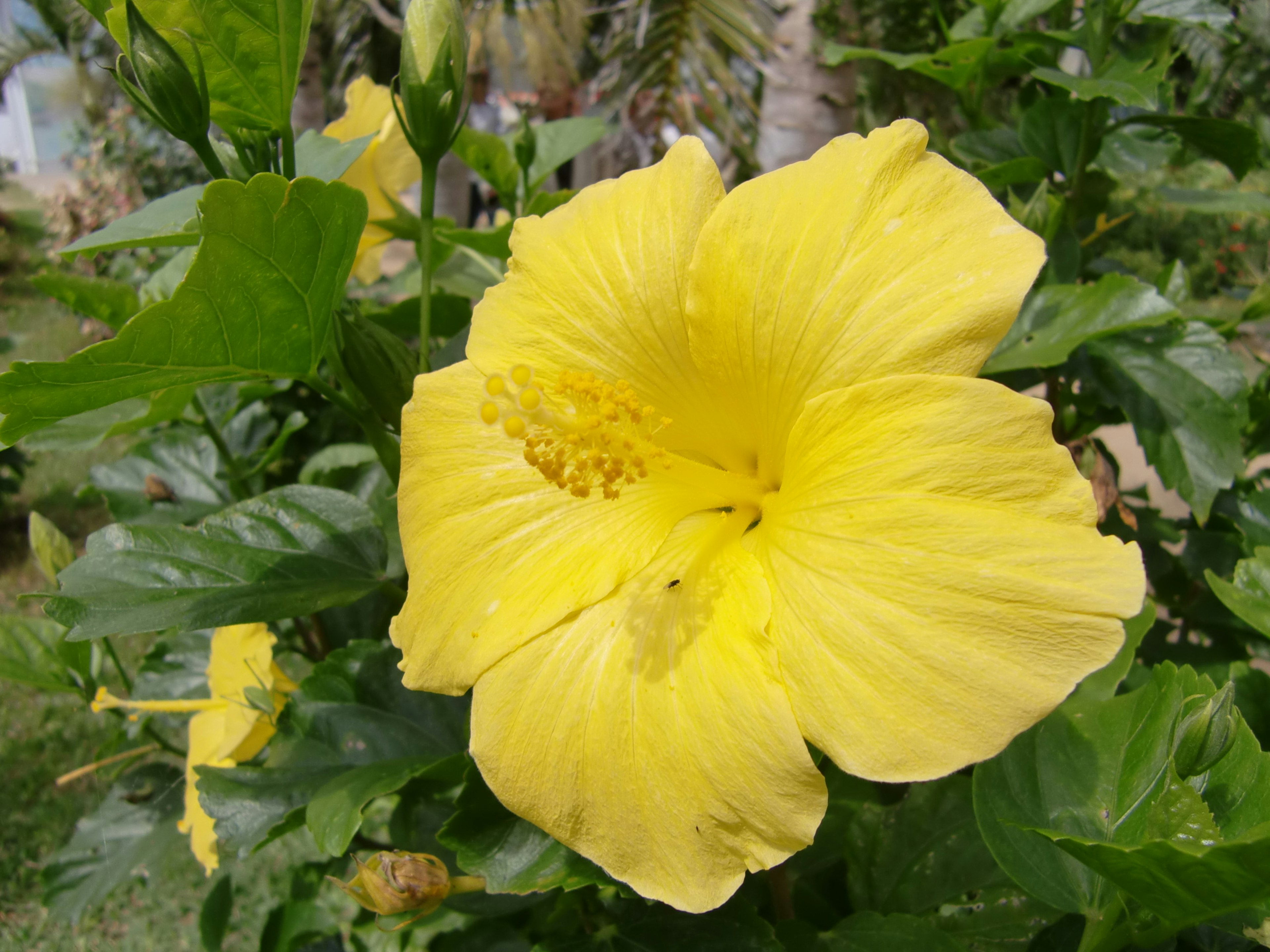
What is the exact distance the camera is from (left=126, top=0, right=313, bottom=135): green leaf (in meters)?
1.02

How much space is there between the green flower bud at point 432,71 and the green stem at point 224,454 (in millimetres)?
Answer: 954

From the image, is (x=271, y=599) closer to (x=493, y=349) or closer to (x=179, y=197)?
(x=493, y=349)

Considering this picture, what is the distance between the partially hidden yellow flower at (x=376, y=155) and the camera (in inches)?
65.0

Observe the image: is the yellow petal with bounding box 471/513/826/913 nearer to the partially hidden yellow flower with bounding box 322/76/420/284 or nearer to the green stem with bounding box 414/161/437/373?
the green stem with bounding box 414/161/437/373

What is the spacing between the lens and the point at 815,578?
2.79ft

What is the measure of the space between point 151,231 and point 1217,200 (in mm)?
2044

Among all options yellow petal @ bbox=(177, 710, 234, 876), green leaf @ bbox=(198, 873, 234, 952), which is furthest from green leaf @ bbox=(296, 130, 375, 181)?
green leaf @ bbox=(198, 873, 234, 952)

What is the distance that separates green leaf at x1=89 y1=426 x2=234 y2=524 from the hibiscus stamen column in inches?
43.5

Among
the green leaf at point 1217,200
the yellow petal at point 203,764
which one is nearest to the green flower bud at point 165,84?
the yellow petal at point 203,764

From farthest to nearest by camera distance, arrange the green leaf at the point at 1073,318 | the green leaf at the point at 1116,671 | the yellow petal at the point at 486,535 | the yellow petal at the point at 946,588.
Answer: the green leaf at the point at 1073,318 < the green leaf at the point at 1116,671 < the yellow petal at the point at 486,535 < the yellow petal at the point at 946,588

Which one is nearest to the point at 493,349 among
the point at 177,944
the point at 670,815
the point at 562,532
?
the point at 562,532

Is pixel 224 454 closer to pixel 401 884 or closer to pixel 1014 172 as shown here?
pixel 401 884

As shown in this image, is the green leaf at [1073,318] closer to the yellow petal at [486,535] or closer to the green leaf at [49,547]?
the yellow petal at [486,535]

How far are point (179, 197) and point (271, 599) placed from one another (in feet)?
2.02
